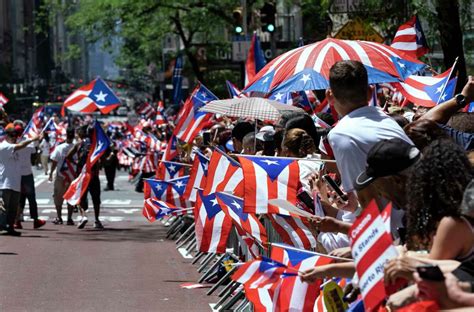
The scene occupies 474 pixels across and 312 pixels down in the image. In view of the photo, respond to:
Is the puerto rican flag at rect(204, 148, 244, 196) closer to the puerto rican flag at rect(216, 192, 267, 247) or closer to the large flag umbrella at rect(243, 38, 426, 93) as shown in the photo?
the puerto rican flag at rect(216, 192, 267, 247)

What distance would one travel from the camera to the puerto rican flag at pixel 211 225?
37.7 ft

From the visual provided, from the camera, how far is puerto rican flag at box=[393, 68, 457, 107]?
12.3 meters

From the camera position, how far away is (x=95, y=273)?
1470 cm

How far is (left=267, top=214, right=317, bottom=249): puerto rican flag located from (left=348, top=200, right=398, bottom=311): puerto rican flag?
3.50 m

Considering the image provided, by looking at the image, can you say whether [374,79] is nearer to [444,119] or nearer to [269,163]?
[269,163]

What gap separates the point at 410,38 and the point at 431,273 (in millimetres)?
10378

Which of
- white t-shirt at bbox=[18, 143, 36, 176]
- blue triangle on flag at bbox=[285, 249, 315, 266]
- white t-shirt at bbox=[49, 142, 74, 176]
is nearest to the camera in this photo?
blue triangle on flag at bbox=[285, 249, 315, 266]

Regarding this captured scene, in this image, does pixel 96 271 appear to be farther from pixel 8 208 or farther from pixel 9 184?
pixel 9 184

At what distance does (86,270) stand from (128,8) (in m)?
22.7

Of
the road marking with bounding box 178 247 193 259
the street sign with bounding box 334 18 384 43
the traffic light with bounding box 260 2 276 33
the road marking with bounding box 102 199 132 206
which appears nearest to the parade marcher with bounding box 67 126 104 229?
the road marking with bounding box 178 247 193 259

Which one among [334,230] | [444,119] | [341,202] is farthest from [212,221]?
[334,230]

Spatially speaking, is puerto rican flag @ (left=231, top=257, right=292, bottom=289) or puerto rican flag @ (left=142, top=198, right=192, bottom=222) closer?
puerto rican flag @ (left=231, top=257, right=292, bottom=289)

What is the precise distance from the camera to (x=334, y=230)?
664cm

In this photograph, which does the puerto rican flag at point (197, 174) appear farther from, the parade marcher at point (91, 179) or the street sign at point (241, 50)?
the street sign at point (241, 50)
